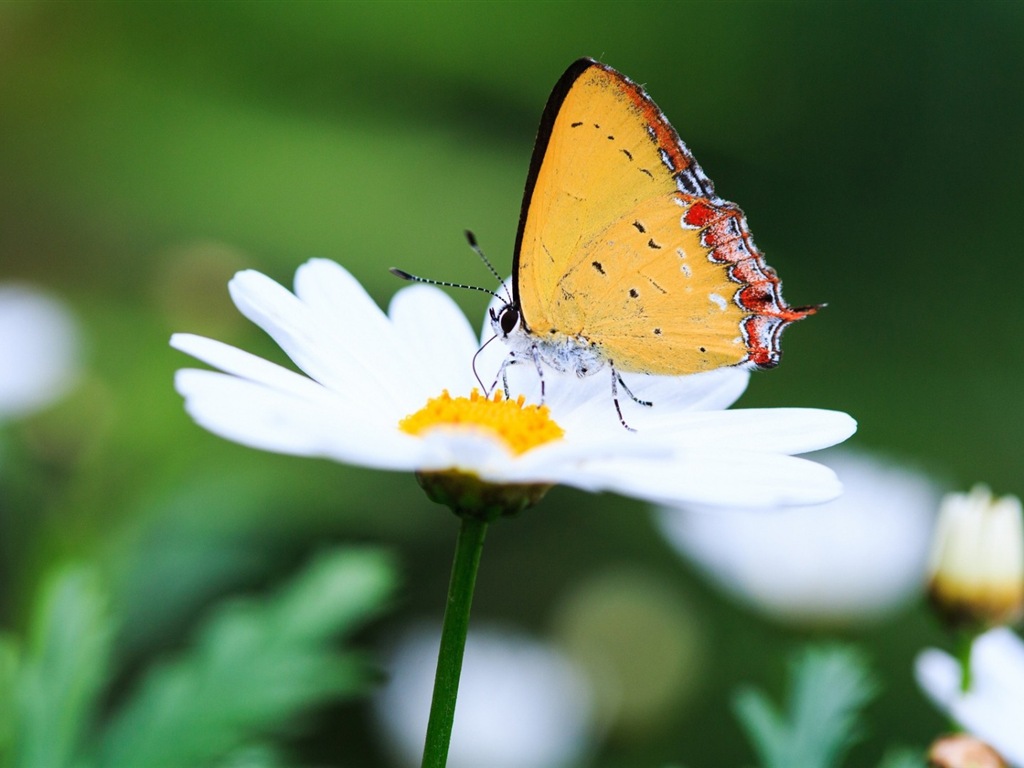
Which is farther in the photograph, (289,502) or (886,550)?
(289,502)

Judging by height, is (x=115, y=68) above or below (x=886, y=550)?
above

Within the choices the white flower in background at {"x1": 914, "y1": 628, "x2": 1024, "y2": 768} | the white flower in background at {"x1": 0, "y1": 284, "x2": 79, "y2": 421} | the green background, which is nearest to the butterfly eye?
the white flower in background at {"x1": 914, "y1": 628, "x2": 1024, "y2": 768}

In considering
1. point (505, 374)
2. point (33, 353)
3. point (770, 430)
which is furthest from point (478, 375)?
point (33, 353)

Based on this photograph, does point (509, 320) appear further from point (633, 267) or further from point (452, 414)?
point (452, 414)

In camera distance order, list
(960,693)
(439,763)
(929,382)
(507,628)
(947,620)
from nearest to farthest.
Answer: (439,763)
(960,693)
(947,620)
(507,628)
(929,382)

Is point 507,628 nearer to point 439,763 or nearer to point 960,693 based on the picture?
point 960,693

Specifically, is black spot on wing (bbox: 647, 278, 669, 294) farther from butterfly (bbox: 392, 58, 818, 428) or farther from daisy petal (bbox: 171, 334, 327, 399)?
daisy petal (bbox: 171, 334, 327, 399)

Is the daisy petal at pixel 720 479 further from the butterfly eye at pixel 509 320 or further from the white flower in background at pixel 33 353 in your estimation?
the white flower in background at pixel 33 353

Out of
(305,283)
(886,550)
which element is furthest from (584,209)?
(886,550)
